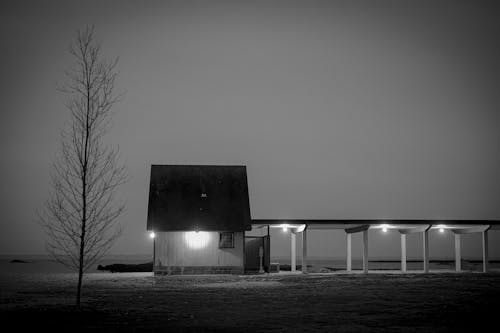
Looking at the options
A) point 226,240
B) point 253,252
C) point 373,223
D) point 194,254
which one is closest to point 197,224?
point 194,254

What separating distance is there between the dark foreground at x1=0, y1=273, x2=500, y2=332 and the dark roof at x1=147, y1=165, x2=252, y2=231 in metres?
11.6

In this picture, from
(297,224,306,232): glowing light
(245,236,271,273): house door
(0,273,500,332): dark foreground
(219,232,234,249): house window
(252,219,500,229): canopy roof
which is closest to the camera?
(0,273,500,332): dark foreground

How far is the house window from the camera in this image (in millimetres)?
35344

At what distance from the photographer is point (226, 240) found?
3550 cm

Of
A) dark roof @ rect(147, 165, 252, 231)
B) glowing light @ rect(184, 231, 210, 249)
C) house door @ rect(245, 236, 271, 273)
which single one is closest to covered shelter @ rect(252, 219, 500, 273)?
house door @ rect(245, 236, 271, 273)

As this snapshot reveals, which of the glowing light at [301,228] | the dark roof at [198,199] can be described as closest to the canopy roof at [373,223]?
the glowing light at [301,228]

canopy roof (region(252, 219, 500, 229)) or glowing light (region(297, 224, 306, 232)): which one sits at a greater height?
canopy roof (region(252, 219, 500, 229))

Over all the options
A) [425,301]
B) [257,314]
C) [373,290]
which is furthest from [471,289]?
[257,314]

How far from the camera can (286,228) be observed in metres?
38.6

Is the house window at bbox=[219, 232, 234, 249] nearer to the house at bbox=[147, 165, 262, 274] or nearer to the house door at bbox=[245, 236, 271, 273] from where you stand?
the house at bbox=[147, 165, 262, 274]

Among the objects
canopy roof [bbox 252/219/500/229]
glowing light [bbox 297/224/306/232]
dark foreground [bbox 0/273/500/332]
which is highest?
canopy roof [bbox 252/219/500/229]

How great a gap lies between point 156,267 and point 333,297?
1709 cm

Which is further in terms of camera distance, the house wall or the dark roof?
the dark roof

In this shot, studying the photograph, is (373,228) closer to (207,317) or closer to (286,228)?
(286,228)
